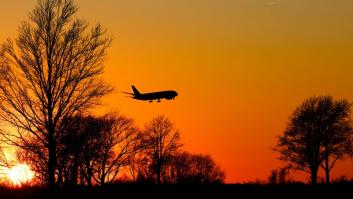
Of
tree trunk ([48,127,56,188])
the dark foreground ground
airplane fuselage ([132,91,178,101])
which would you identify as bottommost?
the dark foreground ground

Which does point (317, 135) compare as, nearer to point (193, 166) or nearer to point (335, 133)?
point (335, 133)

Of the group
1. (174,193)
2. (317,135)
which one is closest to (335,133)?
(317,135)

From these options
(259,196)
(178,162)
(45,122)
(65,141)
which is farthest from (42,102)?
(178,162)

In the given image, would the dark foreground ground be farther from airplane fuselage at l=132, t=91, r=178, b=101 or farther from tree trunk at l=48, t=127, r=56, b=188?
airplane fuselage at l=132, t=91, r=178, b=101

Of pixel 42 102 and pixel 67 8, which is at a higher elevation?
pixel 67 8

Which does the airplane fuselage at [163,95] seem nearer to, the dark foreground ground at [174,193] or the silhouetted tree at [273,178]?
the silhouetted tree at [273,178]

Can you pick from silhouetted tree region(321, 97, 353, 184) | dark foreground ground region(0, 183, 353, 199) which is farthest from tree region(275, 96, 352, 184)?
dark foreground ground region(0, 183, 353, 199)

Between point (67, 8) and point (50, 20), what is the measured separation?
1254 millimetres

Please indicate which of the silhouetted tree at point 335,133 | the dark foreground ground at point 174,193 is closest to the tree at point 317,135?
the silhouetted tree at point 335,133

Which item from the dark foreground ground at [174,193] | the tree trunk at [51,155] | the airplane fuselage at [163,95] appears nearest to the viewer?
the dark foreground ground at [174,193]

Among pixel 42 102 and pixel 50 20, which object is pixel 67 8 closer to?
pixel 50 20

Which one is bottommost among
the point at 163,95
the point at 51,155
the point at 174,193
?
the point at 174,193

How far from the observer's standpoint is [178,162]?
9812 cm

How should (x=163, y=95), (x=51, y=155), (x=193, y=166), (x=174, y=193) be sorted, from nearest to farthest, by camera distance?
(x=174, y=193) → (x=51, y=155) → (x=163, y=95) → (x=193, y=166)
